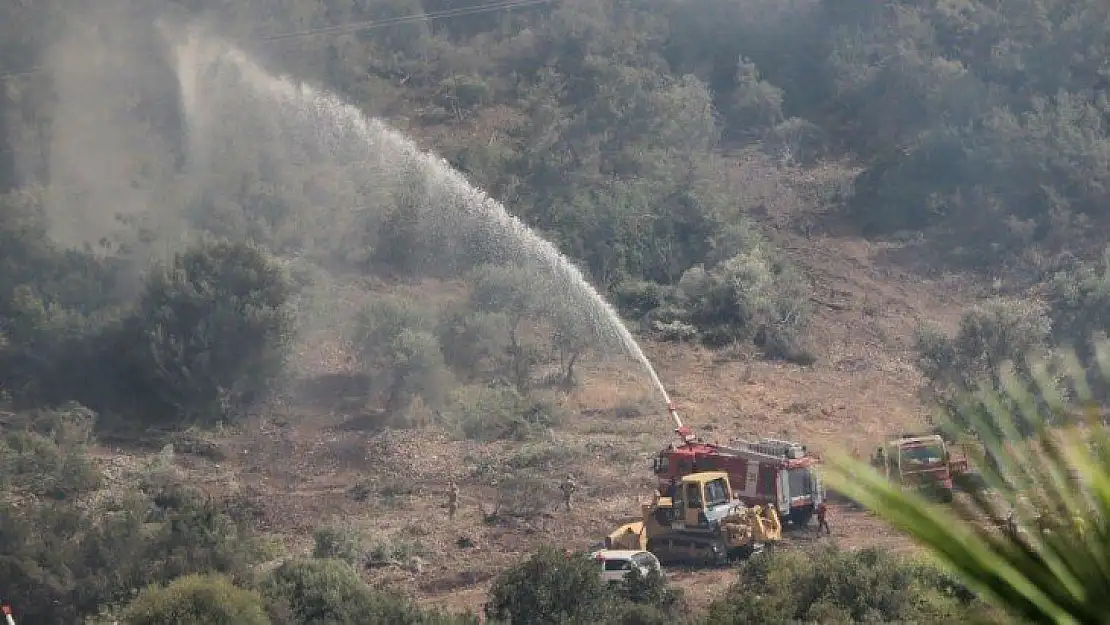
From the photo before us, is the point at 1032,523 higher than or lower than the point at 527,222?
lower

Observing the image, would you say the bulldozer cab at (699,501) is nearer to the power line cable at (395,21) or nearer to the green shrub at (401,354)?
the green shrub at (401,354)

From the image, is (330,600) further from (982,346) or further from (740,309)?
(740,309)

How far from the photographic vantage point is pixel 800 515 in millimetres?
24766

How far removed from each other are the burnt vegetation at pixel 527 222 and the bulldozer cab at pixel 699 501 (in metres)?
3.24

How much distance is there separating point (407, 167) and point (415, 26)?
15959mm

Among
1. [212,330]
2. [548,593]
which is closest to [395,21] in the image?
[212,330]

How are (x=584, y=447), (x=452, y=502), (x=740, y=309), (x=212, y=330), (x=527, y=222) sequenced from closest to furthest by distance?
(x=452, y=502) → (x=584, y=447) → (x=212, y=330) → (x=740, y=309) → (x=527, y=222)

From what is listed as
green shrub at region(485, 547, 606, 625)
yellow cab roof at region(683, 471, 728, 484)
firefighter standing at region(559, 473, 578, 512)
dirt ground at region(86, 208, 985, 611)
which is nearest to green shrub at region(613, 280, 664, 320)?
dirt ground at region(86, 208, 985, 611)

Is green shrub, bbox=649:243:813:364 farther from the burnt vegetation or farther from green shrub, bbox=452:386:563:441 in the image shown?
green shrub, bbox=452:386:563:441

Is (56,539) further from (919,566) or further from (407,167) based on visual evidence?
(407,167)

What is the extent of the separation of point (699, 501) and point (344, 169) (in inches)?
1120

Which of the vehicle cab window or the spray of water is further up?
the spray of water

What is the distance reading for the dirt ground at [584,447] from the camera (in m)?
24.8

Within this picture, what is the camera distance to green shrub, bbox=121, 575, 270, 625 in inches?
664
